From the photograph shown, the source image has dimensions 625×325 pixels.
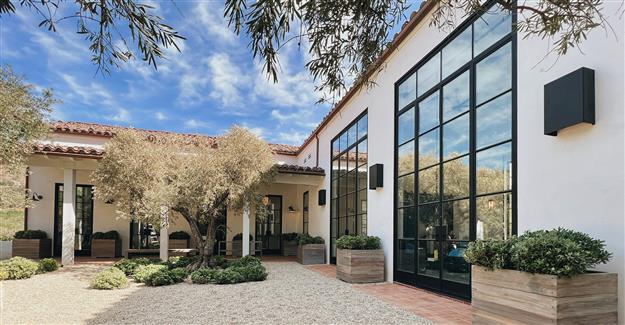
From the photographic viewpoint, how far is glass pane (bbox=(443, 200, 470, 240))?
579cm

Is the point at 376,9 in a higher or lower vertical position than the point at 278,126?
lower

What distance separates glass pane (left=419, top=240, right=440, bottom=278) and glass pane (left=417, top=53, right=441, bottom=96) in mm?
2681

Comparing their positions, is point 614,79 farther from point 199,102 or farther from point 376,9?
point 199,102

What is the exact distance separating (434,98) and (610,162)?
141 inches

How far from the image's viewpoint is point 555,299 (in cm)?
316

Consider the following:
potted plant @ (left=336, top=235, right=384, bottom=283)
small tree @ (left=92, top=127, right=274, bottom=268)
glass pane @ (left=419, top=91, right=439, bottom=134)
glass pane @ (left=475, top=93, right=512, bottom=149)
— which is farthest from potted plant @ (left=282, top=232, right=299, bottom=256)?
glass pane @ (left=475, top=93, right=512, bottom=149)

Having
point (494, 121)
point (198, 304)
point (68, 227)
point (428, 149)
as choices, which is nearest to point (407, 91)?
point (428, 149)

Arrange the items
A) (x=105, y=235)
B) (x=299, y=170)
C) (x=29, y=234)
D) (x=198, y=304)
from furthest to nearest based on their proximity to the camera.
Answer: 1. (x=105, y=235)
2. (x=299, y=170)
3. (x=29, y=234)
4. (x=198, y=304)

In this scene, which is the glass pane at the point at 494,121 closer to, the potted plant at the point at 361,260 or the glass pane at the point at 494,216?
the glass pane at the point at 494,216

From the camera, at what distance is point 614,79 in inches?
141

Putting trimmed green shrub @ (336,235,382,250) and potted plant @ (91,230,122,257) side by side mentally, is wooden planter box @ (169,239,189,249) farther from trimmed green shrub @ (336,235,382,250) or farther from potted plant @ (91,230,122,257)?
trimmed green shrub @ (336,235,382,250)

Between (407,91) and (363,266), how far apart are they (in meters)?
3.56

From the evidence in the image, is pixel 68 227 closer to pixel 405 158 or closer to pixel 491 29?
pixel 405 158

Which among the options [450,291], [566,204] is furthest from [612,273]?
[450,291]
